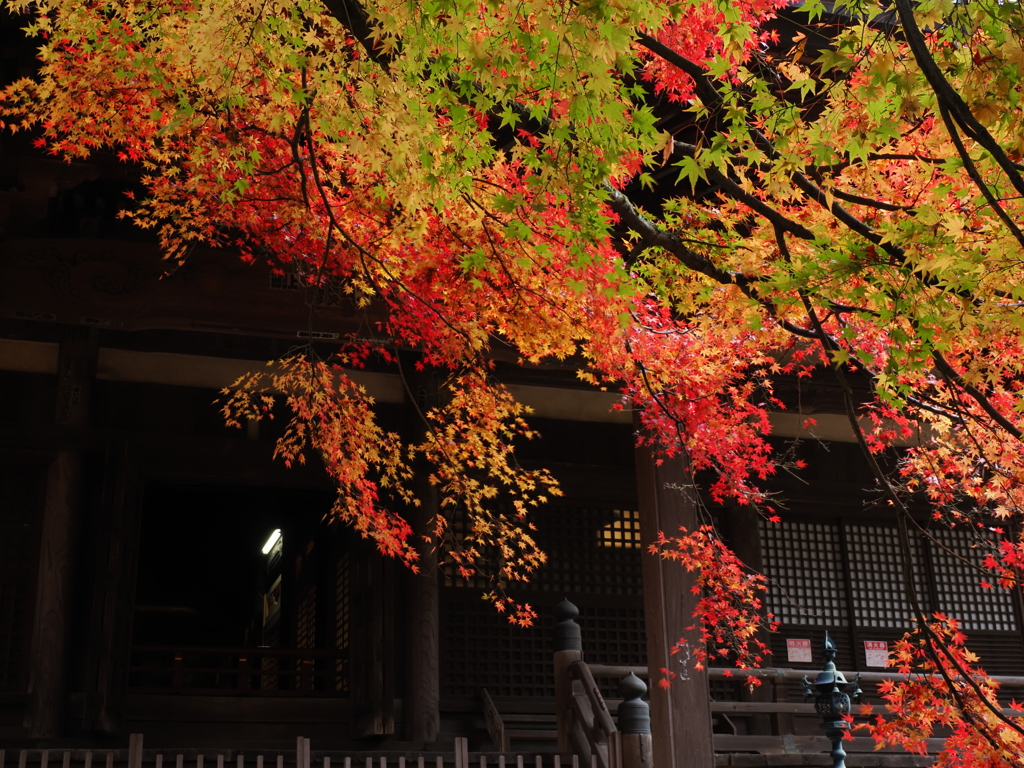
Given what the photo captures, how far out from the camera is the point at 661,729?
7.84 m

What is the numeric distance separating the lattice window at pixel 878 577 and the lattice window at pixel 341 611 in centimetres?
550

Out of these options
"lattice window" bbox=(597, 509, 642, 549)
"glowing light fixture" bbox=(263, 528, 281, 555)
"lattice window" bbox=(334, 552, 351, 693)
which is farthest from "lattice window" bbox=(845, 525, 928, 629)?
"glowing light fixture" bbox=(263, 528, 281, 555)

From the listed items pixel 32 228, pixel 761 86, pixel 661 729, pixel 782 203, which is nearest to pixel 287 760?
pixel 661 729

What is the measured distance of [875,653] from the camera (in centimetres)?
1140

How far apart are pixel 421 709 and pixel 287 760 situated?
6.61 feet

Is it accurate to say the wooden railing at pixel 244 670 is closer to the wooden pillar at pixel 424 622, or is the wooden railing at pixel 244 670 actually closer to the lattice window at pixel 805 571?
the wooden pillar at pixel 424 622

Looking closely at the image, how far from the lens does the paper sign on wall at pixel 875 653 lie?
11.4 m

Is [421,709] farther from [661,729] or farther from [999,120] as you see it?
[999,120]

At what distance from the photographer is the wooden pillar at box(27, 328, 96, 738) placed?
27.8 feet

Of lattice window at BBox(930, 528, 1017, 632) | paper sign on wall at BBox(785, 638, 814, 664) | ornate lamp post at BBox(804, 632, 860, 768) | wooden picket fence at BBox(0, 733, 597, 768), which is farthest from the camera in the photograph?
lattice window at BBox(930, 528, 1017, 632)

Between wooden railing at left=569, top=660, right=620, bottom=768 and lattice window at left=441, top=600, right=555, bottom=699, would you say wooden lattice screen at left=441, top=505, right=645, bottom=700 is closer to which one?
lattice window at left=441, top=600, right=555, bottom=699

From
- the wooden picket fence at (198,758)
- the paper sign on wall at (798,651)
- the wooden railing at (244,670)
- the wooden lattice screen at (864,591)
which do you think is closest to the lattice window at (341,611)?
the wooden railing at (244,670)

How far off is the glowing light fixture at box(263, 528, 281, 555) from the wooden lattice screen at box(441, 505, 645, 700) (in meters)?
5.83

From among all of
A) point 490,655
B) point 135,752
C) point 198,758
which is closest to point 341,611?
point 490,655
